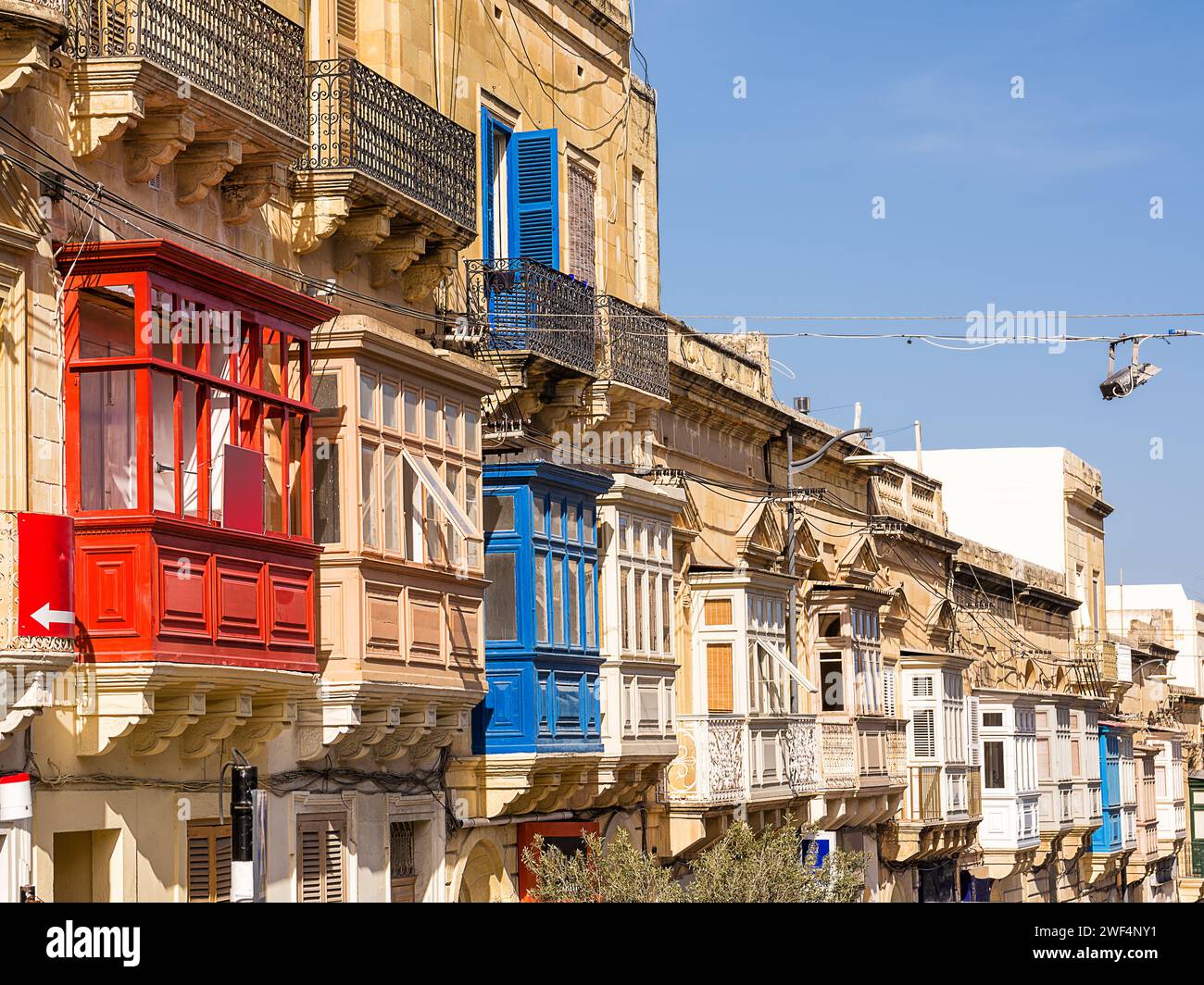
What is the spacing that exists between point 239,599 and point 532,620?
5725 mm

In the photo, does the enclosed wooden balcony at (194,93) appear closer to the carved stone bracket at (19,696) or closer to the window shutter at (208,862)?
the carved stone bracket at (19,696)

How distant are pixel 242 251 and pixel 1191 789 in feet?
175

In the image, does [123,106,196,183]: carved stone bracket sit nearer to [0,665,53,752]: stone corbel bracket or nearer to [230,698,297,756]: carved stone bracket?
[230,698,297,756]: carved stone bracket

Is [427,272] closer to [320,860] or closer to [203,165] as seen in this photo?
[203,165]

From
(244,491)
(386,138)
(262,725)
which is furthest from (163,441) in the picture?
(386,138)

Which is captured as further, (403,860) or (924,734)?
(924,734)

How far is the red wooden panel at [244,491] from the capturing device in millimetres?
14062

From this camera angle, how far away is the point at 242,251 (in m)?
16.1

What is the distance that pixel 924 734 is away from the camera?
113 ft

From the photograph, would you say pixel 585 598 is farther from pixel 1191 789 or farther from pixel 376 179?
pixel 1191 789

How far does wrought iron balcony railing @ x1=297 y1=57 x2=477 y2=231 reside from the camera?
55.0 ft

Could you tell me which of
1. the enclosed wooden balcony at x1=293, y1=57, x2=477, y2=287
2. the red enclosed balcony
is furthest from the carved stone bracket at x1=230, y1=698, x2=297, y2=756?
the enclosed wooden balcony at x1=293, y1=57, x2=477, y2=287

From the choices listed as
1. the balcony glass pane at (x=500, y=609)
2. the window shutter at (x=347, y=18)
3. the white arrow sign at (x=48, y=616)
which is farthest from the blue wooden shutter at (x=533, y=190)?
the white arrow sign at (x=48, y=616)
